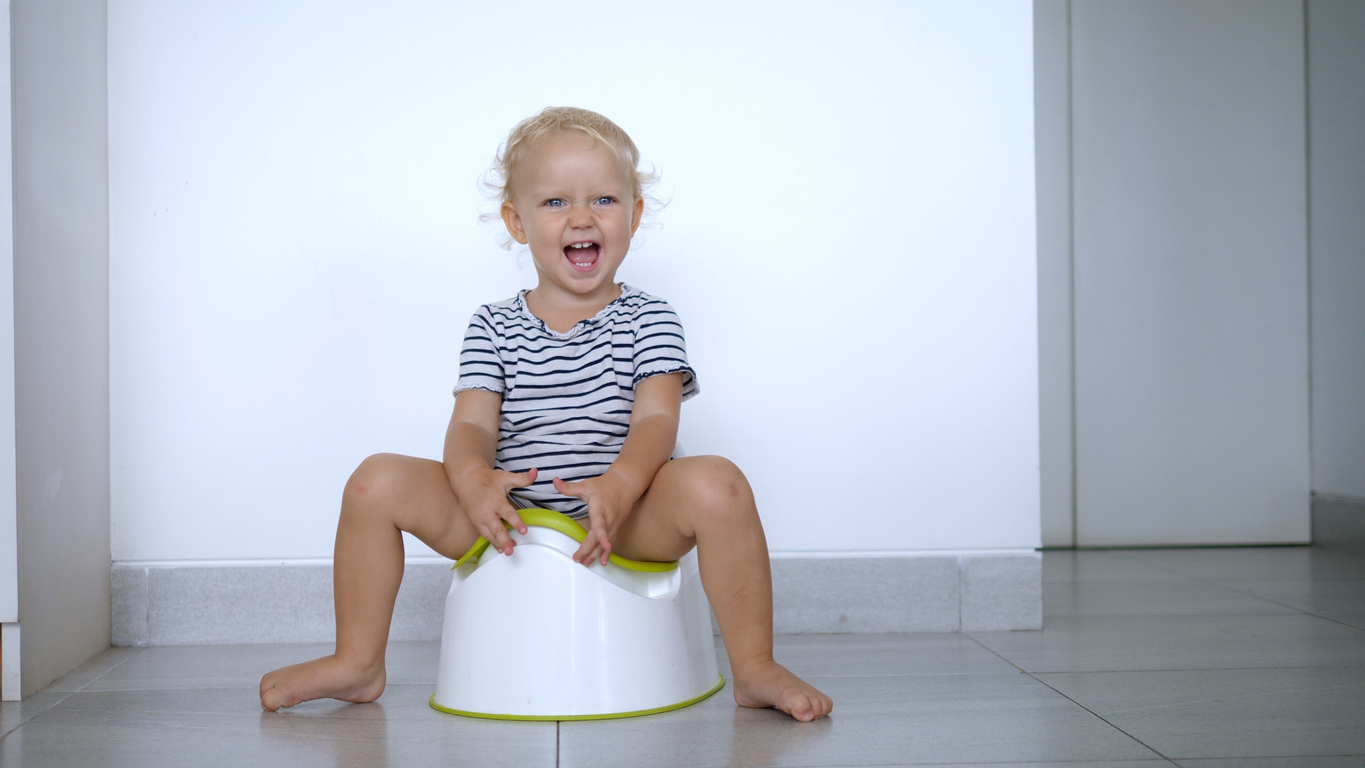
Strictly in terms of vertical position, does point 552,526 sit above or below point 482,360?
below

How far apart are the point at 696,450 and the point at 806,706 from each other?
55 centimetres

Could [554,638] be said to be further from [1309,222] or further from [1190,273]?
[1309,222]

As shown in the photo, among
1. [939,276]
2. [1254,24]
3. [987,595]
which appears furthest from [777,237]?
[1254,24]

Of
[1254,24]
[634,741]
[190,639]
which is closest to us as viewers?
[634,741]

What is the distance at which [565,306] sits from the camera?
122 centimetres

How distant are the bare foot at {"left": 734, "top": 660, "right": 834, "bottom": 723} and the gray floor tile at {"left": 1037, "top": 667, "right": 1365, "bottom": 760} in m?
0.27

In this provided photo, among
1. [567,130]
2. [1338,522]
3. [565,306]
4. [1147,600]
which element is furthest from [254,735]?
[1338,522]

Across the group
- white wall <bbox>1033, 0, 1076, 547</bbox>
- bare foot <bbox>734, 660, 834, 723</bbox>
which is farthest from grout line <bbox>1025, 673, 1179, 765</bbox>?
white wall <bbox>1033, 0, 1076, 547</bbox>

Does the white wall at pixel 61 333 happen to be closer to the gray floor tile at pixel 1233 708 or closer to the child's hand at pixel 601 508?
the child's hand at pixel 601 508

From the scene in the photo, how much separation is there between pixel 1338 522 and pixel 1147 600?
988 mm

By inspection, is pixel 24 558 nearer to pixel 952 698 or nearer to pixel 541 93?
pixel 541 93

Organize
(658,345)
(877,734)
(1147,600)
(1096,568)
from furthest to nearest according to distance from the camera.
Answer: (1096,568), (1147,600), (658,345), (877,734)

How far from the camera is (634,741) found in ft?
3.01

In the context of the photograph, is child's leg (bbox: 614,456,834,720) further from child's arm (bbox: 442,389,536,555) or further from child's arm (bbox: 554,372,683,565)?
child's arm (bbox: 442,389,536,555)
